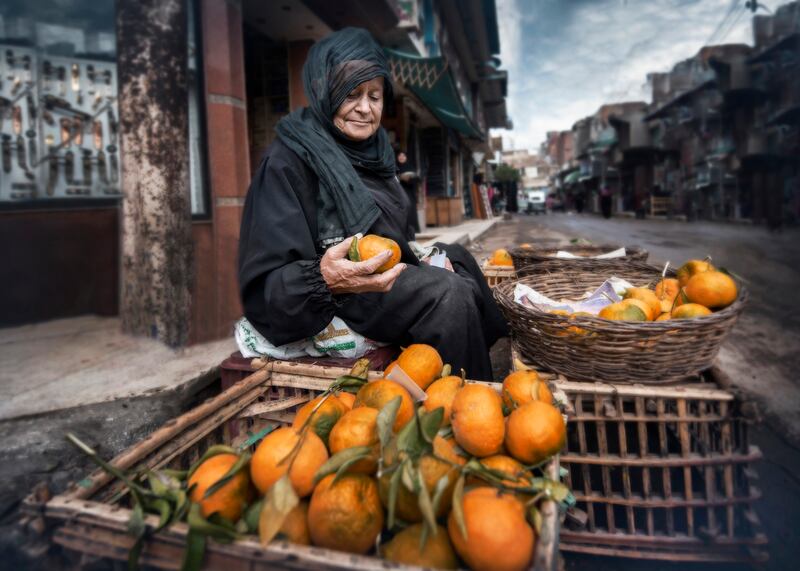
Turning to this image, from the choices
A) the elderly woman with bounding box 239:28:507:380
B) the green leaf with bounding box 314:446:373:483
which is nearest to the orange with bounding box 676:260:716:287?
the elderly woman with bounding box 239:28:507:380

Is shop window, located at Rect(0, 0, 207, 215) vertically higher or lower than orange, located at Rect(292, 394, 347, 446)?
higher

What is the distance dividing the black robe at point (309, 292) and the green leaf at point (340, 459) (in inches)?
31.7

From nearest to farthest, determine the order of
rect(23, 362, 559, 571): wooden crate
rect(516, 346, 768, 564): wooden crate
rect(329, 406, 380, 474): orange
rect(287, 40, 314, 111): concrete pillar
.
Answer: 1. rect(23, 362, 559, 571): wooden crate
2. rect(329, 406, 380, 474): orange
3. rect(516, 346, 768, 564): wooden crate
4. rect(287, 40, 314, 111): concrete pillar

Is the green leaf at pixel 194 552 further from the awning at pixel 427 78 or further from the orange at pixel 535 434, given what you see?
the awning at pixel 427 78

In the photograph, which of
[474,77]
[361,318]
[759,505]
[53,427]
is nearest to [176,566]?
[361,318]

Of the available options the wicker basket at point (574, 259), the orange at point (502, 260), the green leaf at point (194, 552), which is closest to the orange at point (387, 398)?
the green leaf at point (194, 552)

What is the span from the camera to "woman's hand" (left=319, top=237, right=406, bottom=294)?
150cm

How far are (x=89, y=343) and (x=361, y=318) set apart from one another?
2.37 meters

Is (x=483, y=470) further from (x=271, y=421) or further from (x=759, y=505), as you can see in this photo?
(x=759, y=505)

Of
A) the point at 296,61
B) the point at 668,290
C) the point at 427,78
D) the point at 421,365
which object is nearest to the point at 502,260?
the point at 668,290

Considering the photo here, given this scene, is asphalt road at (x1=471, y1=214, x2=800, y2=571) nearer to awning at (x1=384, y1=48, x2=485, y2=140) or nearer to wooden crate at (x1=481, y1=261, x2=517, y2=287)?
wooden crate at (x1=481, y1=261, x2=517, y2=287)

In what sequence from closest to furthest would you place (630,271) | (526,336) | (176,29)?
(526,336) < (630,271) < (176,29)

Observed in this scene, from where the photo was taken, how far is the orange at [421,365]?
53.5 inches

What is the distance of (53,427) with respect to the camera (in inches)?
79.9
